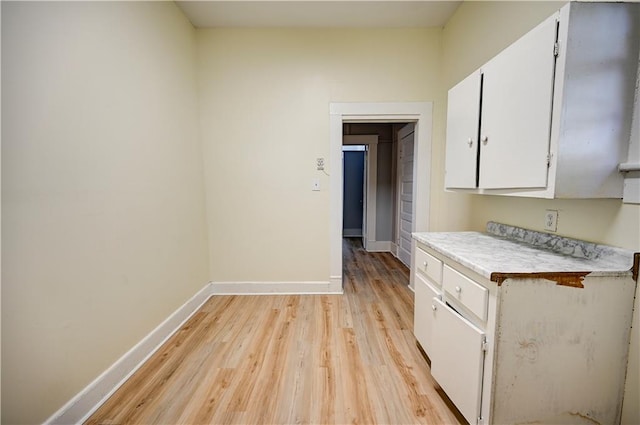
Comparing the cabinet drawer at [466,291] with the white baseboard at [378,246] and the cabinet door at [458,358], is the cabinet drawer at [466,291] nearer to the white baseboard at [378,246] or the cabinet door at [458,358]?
the cabinet door at [458,358]

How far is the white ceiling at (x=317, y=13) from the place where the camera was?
226 cm

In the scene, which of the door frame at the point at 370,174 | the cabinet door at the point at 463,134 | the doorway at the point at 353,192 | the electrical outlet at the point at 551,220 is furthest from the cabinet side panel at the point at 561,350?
the doorway at the point at 353,192

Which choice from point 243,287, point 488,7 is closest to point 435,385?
point 243,287

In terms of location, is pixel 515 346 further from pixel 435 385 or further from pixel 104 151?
pixel 104 151

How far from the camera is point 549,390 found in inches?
42.2

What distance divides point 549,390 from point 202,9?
140 inches

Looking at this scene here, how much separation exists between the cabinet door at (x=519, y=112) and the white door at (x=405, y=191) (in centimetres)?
225

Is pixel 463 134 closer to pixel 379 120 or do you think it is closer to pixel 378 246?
pixel 379 120

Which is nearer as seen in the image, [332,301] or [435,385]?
[435,385]

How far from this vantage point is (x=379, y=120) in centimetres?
276

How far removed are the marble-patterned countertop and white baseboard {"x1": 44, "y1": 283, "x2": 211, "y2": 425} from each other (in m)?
2.05

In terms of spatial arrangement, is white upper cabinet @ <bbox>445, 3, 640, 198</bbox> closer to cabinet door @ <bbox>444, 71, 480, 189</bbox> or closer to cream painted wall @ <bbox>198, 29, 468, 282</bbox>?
cabinet door @ <bbox>444, 71, 480, 189</bbox>

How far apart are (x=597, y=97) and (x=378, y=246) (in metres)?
3.97

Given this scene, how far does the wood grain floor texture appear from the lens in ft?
4.46
